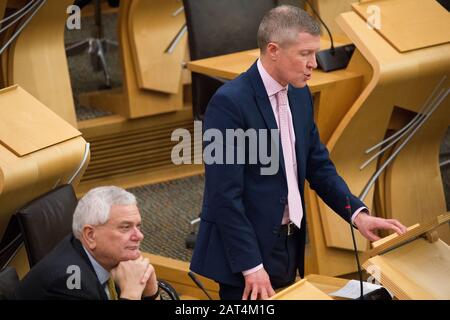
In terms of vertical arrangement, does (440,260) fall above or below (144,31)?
above

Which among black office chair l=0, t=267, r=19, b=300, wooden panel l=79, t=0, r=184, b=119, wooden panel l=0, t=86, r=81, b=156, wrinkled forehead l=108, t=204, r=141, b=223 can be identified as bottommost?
wooden panel l=79, t=0, r=184, b=119

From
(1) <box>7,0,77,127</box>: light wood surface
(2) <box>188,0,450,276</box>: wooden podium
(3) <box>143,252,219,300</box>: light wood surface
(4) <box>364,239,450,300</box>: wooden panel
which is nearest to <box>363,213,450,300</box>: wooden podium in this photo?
(4) <box>364,239,450,300</box>: wooden panel

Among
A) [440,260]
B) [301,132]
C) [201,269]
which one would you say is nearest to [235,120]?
[301,132]

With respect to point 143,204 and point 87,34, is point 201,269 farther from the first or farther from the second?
point 87,34

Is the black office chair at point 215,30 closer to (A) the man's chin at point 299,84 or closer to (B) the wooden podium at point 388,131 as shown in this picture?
(B) the wooden podium at point 388,131

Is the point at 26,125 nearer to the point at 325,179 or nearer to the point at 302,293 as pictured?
the point at 325,179

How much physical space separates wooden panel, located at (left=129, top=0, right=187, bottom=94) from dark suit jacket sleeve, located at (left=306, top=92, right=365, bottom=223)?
2312 millimetres

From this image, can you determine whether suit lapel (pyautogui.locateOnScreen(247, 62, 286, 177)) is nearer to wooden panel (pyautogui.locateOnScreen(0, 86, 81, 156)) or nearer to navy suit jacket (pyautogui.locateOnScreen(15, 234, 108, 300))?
navy suit jacket (pyautogui.locateOnScreen(15, 234, 108, 300))

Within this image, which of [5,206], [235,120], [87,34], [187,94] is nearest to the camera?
[235,120]

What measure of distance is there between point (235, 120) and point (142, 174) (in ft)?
8.38

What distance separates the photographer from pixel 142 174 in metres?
5.46

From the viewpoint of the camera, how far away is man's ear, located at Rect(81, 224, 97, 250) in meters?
2.73

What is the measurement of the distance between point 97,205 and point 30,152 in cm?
76

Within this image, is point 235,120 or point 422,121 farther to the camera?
point 422,121
